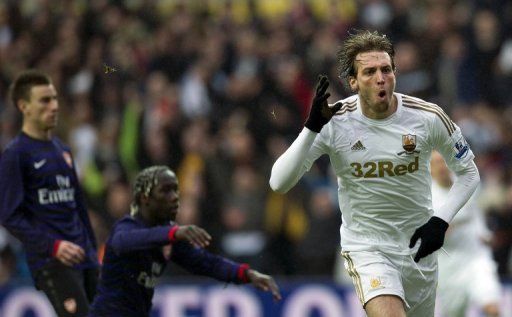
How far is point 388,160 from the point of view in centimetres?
726

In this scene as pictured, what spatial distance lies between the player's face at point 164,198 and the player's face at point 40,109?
1260mm

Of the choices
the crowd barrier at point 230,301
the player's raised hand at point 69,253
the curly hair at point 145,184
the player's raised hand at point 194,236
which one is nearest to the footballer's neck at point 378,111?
the player's raised hand at point 194,236

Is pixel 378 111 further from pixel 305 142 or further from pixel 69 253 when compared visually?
pixel 69 253

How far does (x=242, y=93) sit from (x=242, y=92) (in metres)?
0.02

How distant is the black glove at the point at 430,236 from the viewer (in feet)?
23.5

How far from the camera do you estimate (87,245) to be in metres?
8.59

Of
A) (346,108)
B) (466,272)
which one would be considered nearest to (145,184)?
(346,108)

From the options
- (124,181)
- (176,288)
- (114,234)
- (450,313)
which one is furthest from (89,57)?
(114,234)

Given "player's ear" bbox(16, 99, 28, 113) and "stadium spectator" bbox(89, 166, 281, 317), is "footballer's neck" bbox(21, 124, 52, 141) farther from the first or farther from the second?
"stadium spectator" bbox(89, 166, 281, 317)

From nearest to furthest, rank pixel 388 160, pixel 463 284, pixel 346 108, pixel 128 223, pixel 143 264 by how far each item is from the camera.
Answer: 1. pixel 388 160
2. pixel 346 108
3. pixel 128 223
4. pixel 143 264
5. pixel 463 284

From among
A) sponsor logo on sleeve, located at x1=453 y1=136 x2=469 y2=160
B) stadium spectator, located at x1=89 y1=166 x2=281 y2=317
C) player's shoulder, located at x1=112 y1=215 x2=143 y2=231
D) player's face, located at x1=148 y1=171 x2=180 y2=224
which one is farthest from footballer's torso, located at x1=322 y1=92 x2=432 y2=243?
player's shoulder, located at x1=112 y1=215 x2=143 y2=231

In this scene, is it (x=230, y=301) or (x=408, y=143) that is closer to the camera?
(x=408, y=143)

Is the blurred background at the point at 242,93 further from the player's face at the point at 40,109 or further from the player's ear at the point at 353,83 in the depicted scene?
the player's ear at the point at 353,83

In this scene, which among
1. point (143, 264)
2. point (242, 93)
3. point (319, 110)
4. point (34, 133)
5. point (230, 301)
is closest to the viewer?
point (319, 110)
